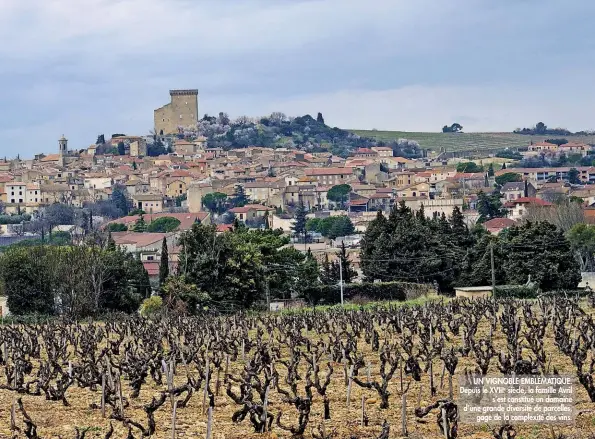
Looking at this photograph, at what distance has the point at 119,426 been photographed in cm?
1402

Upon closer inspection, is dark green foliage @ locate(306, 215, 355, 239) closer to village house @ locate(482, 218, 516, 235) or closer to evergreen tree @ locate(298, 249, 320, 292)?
village house @ locate(482, 218, 516, 235)

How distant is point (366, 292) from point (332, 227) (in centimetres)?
7018

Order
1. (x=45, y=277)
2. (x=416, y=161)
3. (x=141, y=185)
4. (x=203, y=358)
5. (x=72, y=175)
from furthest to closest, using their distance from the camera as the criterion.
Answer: (x=416, y=161)
(x=72, y=175)
(x=141, y=185)
(x=45, y=277)
(x=203, y=358)

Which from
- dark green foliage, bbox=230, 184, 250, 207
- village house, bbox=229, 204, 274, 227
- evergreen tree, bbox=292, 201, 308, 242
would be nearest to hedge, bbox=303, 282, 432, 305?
evergreen tree, bbox=292, 201, 308, 242

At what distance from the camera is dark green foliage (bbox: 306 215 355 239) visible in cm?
11131

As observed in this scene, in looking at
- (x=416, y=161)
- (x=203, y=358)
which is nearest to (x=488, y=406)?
(x=203, y=358)

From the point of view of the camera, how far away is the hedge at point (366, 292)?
43.6 metres

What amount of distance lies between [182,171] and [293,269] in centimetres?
12004

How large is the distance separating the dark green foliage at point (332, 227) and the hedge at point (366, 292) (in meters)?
64.6

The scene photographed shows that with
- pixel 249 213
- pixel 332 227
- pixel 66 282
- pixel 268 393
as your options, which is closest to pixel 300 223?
pixel 332 227

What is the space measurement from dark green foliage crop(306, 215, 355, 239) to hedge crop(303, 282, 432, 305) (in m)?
64.6

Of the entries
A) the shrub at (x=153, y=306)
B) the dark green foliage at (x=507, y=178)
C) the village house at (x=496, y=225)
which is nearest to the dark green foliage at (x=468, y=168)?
the dark green foliage at (x=507, y=178)

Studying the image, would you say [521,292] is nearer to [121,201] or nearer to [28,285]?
[28,285]

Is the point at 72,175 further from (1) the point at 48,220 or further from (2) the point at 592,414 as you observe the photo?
(2) the point at 592,414
